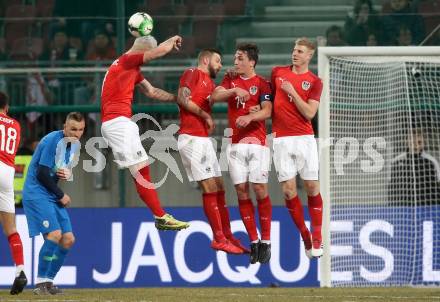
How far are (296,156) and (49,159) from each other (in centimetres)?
267

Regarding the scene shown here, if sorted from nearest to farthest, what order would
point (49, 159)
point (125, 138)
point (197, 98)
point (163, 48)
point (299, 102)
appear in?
point (163, 48)
point (125, 138)
point (299, 102)
point (197, 98)
point (49, 159)

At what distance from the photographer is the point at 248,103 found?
45.3ft

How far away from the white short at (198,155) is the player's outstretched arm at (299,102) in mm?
1014

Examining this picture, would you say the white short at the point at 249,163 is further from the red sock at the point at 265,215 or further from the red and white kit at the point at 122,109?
the red and white kit at the point at 122,109

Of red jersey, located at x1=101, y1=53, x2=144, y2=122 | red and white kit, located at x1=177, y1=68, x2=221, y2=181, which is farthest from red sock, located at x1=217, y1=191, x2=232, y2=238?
red jersey, located at x1=101, y1=53, x2=144, y2=122

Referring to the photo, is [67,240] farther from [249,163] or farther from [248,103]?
[248,103]

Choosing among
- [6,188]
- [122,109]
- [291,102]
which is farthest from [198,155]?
[6,188]

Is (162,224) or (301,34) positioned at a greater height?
(301,34)

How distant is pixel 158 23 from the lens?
1867cm

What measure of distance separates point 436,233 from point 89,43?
18.0 ft

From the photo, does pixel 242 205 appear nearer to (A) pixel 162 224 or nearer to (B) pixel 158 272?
(A) pixel 162 224

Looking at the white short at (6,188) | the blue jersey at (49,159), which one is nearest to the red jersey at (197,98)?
the blue jersey at (49,159)

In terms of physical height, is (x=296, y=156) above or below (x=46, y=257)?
above

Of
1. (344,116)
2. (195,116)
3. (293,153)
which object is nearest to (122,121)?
(195,116)
